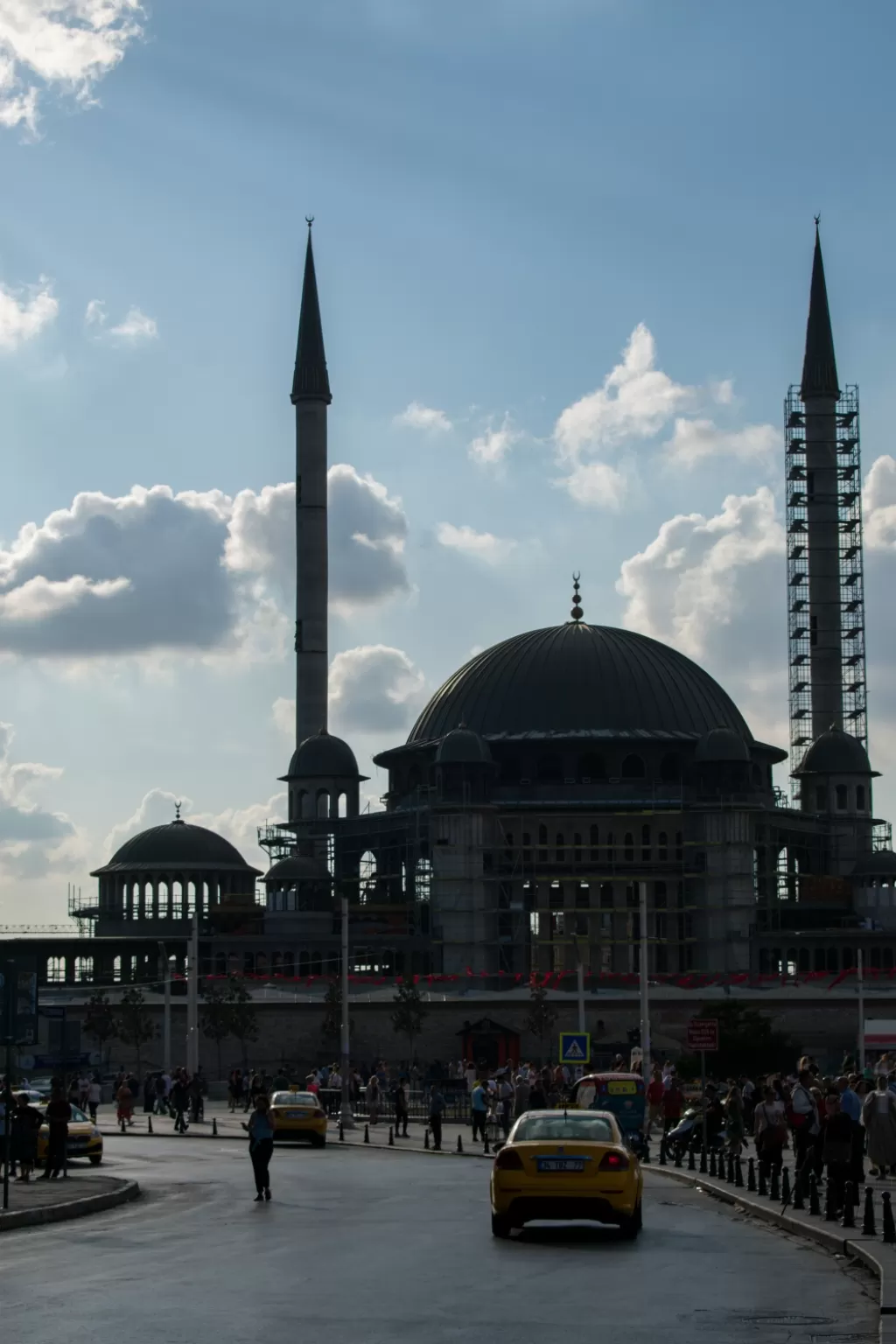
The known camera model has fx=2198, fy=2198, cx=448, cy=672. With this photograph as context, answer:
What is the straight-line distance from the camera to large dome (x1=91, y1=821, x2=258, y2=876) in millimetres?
124062

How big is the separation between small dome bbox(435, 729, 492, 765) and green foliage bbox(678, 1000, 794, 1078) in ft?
97.1

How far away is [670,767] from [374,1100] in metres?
59.3

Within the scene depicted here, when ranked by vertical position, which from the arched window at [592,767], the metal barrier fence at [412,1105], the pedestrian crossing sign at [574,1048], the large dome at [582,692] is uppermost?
the large dome at [582,692]

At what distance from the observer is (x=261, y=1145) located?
95.7ft

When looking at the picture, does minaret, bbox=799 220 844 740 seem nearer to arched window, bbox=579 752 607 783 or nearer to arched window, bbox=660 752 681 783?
arched window, bbox=660 752 681 783

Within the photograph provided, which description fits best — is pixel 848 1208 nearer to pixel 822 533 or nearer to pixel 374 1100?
pixel 374 1100

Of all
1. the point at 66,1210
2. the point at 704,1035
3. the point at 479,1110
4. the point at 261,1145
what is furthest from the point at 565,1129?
the point at 479,1110

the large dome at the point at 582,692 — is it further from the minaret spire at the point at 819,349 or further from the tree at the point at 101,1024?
the tree at the point at 101,1024

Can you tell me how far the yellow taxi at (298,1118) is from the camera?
45.2 meters

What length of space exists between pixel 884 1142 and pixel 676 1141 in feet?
27.1

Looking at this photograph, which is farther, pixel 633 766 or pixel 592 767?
pixel 592 767

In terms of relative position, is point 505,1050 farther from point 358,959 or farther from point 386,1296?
point 386,1296

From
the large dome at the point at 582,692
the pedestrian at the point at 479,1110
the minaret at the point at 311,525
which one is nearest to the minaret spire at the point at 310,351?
the minaret at the point at 311,525

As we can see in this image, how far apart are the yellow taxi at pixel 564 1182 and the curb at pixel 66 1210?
20.8 ft
